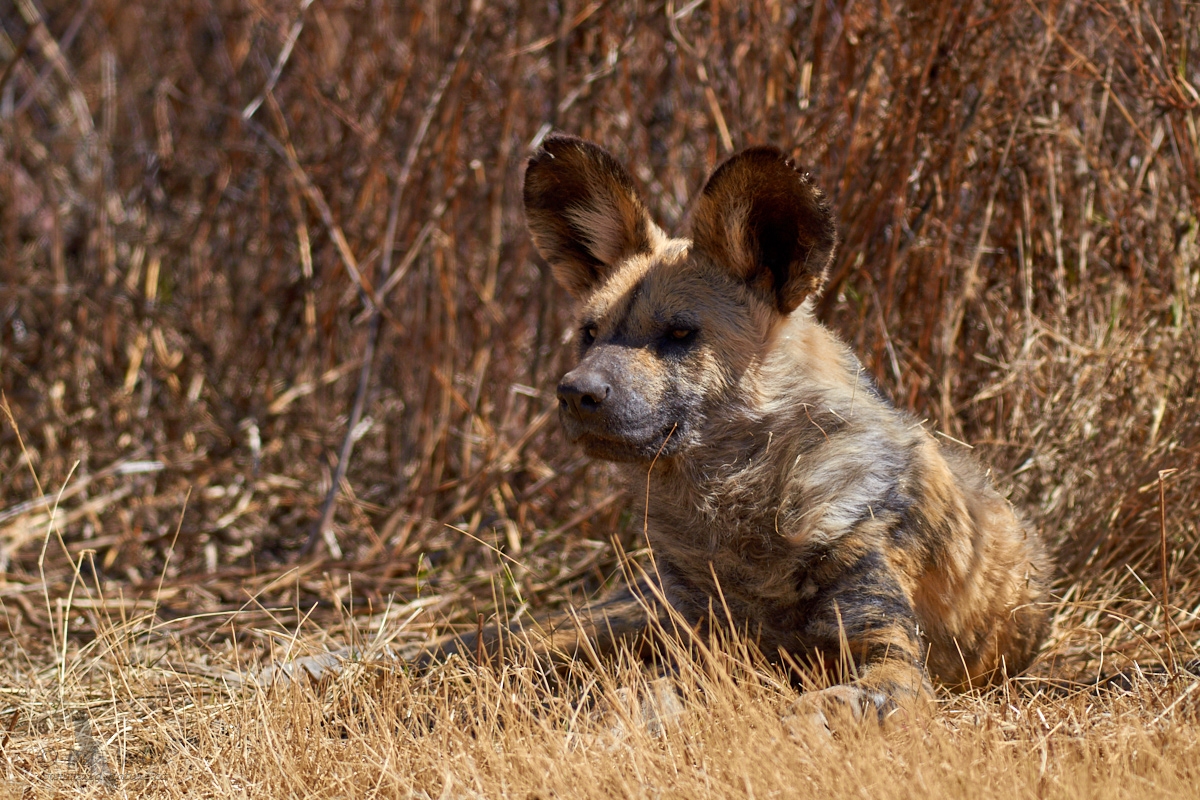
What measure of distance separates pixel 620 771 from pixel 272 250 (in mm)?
4999

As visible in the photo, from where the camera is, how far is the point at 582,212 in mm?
3861

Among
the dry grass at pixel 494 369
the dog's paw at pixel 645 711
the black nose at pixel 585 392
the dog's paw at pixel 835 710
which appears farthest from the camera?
the black nose at pixel 585 392

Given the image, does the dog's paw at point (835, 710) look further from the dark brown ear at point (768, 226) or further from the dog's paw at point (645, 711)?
the dark brown ear at point (768, 226)

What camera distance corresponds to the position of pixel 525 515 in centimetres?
577

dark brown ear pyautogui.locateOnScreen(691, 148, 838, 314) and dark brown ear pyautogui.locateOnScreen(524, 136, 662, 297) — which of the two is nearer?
dark brown ear pyautogui.locateOnScreen(691, 148, 838, 314)

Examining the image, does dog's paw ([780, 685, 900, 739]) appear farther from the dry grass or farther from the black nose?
the black nose

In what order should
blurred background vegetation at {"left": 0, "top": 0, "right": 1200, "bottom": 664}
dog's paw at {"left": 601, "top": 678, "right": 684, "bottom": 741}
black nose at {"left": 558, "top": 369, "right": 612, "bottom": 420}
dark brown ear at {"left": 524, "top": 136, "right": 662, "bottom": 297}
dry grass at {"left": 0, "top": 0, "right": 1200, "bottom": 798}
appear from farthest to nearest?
1. blurred background vegetation at {"left": 0, "top": 0, "right": 1200, "bottom": 664}
2. dark brown ear at {"left": 524, "top": 136, "right": 662, "bottom": 297}
3. black nose at {"left": 558, "top": 369, "right": 612, "bottom": 420}
4. dry grass at {"left": 0, "top": 0, "right": 1200, "bottom": 798}
5. dog's paw at {"left": 601, "top": 678, "right": 684, "bottom": 741}

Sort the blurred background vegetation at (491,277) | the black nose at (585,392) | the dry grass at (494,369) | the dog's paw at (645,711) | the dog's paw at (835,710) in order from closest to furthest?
the dog's paw at (835,710) → the dog's paw at (645,711) → the dry grass at (494,369) → the black nose at (585,392) → the blurred background vegetation at (491,277)

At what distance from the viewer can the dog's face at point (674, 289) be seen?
10.7 feet

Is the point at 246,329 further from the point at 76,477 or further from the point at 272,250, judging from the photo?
the point at 76,477

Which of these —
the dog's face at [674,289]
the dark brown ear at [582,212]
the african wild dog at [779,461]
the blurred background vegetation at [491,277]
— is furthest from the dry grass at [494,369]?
the dark brown ear at [582,212]

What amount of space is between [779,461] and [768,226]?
73 centimetres

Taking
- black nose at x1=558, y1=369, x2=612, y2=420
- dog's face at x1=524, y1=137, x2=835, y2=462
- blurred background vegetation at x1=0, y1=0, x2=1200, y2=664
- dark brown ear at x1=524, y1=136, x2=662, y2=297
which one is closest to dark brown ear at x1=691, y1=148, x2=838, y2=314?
dog's face at x1=524, y1=137, x2=835, y2=462

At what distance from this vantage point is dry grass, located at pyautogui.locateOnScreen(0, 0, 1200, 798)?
2957mm
